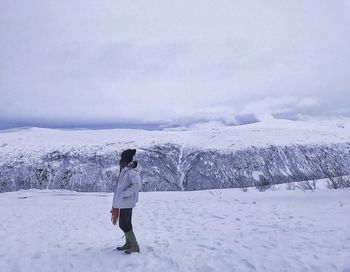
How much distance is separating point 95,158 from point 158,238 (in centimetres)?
13460

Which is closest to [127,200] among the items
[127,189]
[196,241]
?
[127,189]

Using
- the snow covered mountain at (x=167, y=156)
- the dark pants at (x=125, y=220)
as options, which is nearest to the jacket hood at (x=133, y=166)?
the dark pants at (x=125, y=220)

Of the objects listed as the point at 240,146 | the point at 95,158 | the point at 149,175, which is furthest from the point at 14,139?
the point at 240,146

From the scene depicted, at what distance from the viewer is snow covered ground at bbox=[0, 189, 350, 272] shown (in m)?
6.21

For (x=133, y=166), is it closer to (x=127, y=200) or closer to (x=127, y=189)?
(x=127, y=189)

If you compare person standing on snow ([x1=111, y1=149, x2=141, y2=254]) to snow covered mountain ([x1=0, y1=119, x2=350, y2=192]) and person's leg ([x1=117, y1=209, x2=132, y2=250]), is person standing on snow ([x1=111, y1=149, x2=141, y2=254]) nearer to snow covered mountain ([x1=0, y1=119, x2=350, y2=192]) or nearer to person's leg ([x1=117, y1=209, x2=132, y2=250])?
person's leg ([x1=117, y1=209, x2=132, y2=250])

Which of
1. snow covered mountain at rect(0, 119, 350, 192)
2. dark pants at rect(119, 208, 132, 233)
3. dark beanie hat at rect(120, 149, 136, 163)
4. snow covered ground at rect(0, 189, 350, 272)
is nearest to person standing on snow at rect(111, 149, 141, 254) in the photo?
dark pants at rect(119, 208, 132, 233)

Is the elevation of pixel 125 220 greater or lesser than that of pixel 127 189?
lesser

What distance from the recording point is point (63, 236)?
903 centimetres

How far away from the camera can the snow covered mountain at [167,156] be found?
424 ft

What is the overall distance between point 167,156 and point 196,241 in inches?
5598

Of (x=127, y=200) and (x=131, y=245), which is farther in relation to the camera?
(x=127, y=200)

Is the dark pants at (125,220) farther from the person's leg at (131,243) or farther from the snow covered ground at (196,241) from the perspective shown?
the snow covered ground at (196,241)

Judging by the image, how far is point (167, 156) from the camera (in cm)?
14988
